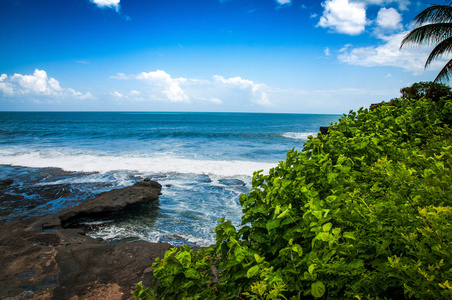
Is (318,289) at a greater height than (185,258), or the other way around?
(318,289)

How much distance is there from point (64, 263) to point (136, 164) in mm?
12381

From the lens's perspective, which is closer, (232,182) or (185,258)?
(185,258)

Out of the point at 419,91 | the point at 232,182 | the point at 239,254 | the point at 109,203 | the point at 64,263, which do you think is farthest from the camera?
the point at 419,91

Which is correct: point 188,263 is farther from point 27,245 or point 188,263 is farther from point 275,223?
point 27,245

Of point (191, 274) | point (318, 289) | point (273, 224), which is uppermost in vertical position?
point (273, 224)

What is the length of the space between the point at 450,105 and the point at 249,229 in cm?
657

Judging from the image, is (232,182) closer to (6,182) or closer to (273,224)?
(273,224)

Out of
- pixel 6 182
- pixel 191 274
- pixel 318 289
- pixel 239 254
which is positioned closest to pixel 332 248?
pixel 318 289

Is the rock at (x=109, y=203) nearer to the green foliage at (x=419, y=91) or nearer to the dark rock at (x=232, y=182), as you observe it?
the dark rock at (x=232, y=182)

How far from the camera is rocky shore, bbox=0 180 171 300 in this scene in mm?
4551

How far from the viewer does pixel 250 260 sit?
1.69m

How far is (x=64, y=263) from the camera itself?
533cm

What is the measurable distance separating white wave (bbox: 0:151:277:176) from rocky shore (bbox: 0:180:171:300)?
27.4 ft

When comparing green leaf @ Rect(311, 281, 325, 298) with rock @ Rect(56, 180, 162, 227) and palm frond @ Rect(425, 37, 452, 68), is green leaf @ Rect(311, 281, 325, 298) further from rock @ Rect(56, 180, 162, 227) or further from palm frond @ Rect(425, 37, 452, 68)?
palm frond @ Rect(425, 37, 452, 68)
